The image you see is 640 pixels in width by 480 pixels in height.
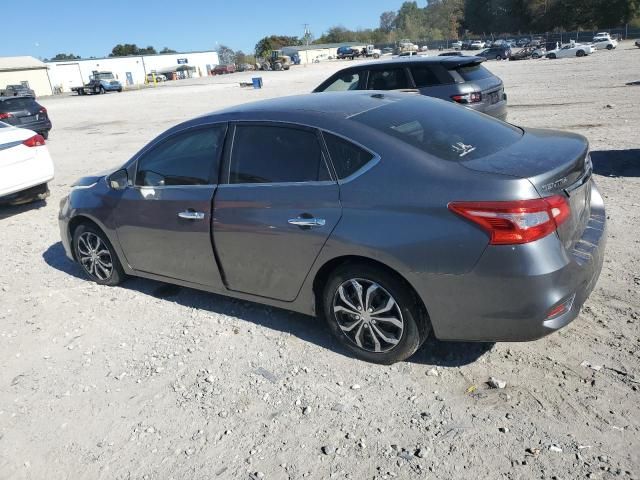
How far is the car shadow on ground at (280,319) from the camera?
3646 millimetres

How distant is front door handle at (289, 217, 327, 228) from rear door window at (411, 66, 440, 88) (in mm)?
6675

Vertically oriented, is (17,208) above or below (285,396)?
below

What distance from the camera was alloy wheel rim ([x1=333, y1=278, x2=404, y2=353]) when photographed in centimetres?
341

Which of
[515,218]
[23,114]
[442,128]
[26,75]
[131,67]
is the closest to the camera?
[515,218]

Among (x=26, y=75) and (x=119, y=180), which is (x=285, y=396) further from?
(x=26, y=75)

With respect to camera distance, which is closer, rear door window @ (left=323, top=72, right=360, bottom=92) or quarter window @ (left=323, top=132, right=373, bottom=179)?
quarter window @ (left=323, top=132, right=373, bottom=179)

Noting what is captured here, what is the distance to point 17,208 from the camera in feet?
28.9

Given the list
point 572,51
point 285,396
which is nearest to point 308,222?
point 285,396

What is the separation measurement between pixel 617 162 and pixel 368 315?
631 cm

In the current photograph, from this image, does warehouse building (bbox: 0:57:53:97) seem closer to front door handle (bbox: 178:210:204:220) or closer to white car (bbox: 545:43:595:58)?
white car (bbox: 545:43:595:58)

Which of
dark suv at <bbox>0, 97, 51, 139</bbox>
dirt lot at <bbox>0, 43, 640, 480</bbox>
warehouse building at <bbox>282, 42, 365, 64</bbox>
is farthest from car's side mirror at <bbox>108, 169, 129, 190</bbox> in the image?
warehouse building at <bbox>282, 42, 365, 64</bbox>

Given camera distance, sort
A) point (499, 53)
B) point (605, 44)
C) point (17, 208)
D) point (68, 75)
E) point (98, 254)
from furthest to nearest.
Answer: point (68, 75)
point (499, 53)
point (605, 44)
point (17, 208)
point (98, 254)

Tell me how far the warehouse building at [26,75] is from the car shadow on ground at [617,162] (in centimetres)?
7435

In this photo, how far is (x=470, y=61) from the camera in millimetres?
9523
